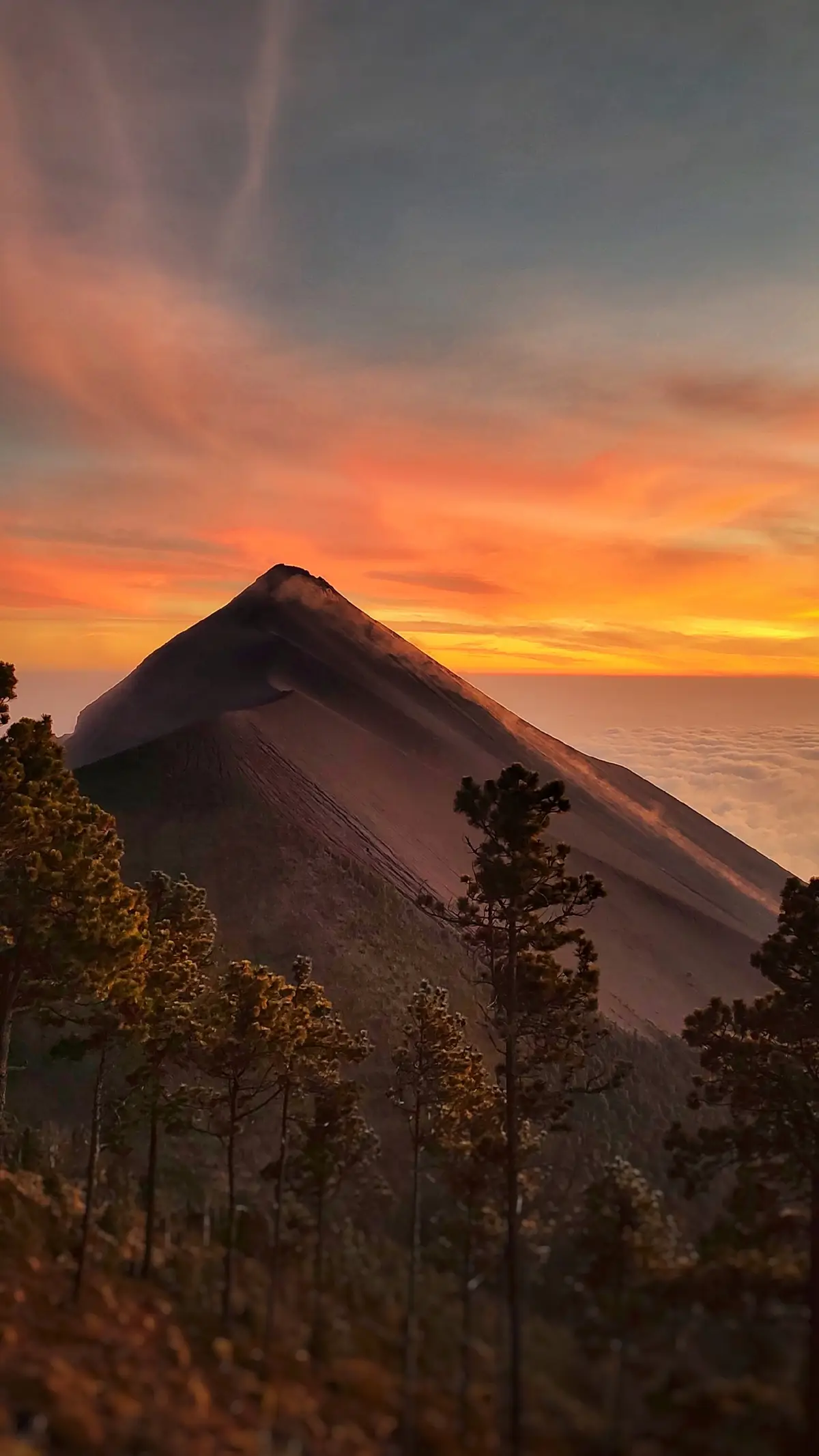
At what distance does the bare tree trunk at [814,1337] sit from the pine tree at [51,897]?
71.3ft

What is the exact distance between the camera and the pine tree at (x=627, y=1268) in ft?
75.8

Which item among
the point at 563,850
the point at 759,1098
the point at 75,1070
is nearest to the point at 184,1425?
the point at 563,850

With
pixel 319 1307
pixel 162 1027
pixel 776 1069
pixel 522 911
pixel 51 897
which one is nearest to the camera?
pixel 51 897

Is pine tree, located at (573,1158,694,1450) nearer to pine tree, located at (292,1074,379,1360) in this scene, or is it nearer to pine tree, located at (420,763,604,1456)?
pine tree, located at (420,763,604,1456)

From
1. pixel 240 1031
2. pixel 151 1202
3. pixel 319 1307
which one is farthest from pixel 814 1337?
pixel 151 1202

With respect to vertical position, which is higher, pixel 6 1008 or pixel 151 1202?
pixel 6 1008

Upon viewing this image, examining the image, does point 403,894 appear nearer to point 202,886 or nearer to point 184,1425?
point 202,886

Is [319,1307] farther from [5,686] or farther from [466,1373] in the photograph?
[5,686]

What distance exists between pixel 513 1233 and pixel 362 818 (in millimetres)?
82897

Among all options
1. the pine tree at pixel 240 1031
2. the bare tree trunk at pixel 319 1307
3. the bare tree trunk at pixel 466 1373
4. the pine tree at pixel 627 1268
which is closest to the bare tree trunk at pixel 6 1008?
the pine tree at pixel 240 1031

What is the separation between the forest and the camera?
19172mm

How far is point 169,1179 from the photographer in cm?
4225

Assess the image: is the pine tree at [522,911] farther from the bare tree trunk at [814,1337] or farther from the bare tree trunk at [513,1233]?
the bare tree trunk at [814,1337]

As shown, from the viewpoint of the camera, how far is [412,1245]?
2619 centimetres
